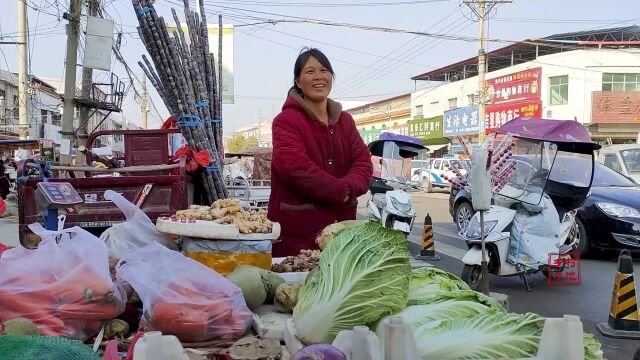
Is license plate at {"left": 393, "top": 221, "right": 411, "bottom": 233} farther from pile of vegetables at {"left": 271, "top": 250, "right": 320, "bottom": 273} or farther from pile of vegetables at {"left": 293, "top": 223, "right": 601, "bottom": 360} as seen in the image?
pile of vegetables at {"left": 293, "top": 223, "right": 601, "bottom": 360}

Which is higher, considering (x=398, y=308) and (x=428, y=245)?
(x=398, y=308)

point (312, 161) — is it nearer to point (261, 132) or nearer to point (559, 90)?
point (559, 90)

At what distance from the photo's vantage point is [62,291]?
1581 millimetres

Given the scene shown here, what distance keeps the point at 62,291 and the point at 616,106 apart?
3056 centimetres

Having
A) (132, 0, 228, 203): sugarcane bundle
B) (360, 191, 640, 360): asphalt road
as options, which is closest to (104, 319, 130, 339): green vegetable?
(360, 191, 640, 360): asphalt road

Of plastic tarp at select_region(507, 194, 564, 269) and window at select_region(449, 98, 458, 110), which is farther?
window at select_region(449, 98, 458, 110)

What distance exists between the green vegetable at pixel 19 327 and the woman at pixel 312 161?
127cm

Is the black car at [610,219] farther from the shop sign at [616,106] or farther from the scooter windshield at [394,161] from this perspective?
the shop sign at [616,106]

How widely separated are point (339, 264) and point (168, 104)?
202 inches

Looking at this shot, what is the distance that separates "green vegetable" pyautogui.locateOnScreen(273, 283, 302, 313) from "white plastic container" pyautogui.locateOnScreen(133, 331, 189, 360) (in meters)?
0.69

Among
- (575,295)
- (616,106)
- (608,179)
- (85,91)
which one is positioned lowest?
(575,295)

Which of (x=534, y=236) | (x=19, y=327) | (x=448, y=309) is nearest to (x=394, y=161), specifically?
(x=534, y=236)

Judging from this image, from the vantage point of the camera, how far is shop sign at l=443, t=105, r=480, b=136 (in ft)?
105

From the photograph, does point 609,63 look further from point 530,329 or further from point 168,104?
point 530,329
